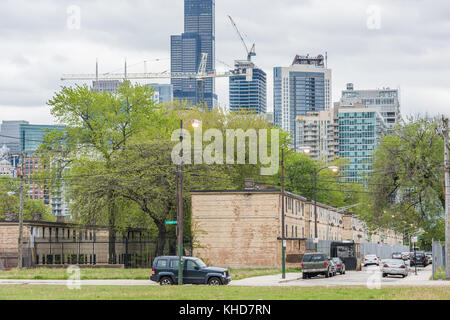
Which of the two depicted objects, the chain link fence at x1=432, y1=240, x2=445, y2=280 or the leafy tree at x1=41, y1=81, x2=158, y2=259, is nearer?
the chain link fence at x1=432, y1=240, x2=445, y2=280

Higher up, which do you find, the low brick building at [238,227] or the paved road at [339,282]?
the low brick building at [238,227]

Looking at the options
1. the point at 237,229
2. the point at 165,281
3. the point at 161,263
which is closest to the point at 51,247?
the point at 237,229

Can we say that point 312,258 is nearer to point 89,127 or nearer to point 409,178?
point 409,178

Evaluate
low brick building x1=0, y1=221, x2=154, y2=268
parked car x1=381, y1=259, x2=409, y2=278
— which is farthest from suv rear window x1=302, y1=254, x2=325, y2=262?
low brick building x1=0, y1=221, x2=154, y2=268

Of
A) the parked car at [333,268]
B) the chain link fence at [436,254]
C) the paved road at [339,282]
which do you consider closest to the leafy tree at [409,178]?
the chain link fence at [436,254]

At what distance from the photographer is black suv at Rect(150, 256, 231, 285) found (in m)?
35.7

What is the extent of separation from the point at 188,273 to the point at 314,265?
12940mm

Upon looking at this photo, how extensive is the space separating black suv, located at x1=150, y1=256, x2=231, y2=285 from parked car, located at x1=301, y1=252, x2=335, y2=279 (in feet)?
37.0

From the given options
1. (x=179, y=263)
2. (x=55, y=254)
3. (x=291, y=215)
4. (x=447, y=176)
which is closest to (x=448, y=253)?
(x=447, y=176)

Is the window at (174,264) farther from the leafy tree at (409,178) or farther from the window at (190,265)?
the leafy tree at (409,178)

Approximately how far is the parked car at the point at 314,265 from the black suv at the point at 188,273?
1127cm

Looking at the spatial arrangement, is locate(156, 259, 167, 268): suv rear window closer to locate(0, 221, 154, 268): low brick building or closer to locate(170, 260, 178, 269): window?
locate(170, 260, 178, 269): window

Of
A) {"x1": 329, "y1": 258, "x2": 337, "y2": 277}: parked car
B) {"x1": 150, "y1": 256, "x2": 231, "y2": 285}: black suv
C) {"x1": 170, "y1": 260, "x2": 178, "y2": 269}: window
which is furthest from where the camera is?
{"x1": 329, "y1": 258, "x2": 337, "y2": 277}: parked car

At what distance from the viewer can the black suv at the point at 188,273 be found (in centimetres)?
3566
